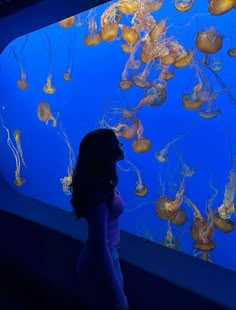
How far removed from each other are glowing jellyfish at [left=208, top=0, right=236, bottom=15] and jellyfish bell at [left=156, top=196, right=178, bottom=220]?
1.43 meters

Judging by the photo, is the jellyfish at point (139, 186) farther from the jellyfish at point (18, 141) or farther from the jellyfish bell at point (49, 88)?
the jellyfish at point (18, 141)

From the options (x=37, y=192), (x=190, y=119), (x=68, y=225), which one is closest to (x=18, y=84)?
(x=37, y=192)

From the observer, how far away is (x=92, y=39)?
3.28 m

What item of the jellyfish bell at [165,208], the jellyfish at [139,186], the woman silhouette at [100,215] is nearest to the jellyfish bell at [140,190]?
the jellyfish at [139,186]

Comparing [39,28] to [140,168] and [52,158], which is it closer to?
[52,158]

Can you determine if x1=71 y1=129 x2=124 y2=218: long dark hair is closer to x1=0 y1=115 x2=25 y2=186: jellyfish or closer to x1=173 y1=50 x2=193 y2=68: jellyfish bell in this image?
x1=173 y1=50 x2=193 y2=68: jellyfish bell

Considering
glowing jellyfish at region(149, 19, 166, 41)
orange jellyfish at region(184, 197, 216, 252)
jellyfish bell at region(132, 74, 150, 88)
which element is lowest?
orange jellyfish at region(184, 197, 216, 252)

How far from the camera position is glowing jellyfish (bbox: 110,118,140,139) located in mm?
2994

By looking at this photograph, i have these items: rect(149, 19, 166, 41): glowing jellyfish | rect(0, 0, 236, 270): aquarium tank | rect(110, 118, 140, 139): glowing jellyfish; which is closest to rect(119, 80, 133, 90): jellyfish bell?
rect(0, 0, 236, 270): aquarium tank

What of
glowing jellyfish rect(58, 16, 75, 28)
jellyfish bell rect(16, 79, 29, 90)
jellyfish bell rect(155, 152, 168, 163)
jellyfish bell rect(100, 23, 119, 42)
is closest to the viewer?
jellyfish bell rect(155, 152, 168, 163)

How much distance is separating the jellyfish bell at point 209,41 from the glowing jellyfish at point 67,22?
135 centimetres

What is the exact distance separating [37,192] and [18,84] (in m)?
1.25

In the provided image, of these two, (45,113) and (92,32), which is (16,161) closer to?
(45,113)

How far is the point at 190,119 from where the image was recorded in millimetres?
2645
